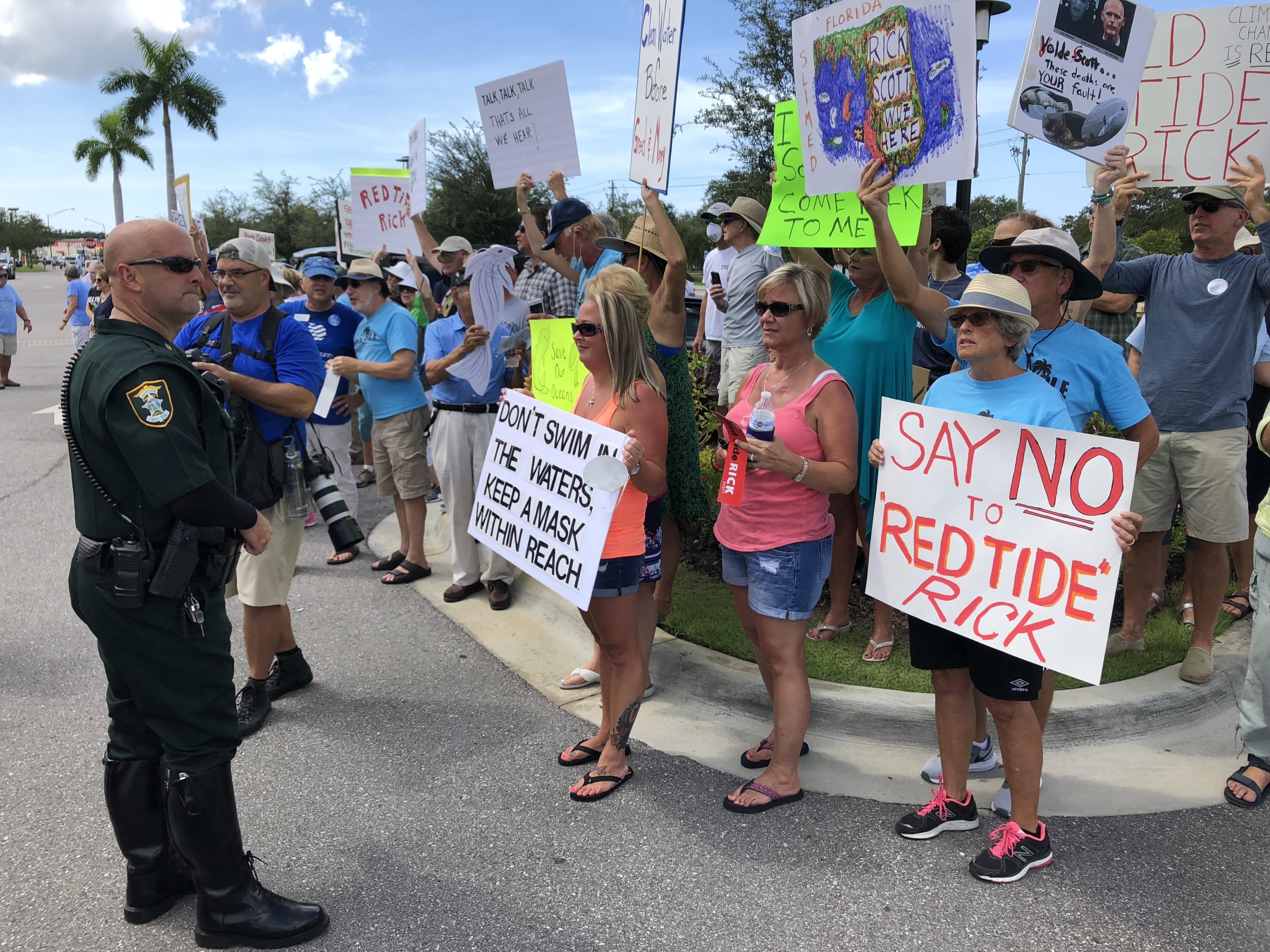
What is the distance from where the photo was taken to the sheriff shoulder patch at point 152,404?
96.6 inches

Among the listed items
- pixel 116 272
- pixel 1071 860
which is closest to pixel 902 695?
pixel 1071 860

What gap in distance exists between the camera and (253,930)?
2643 mm

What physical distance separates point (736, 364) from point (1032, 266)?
3258 mm

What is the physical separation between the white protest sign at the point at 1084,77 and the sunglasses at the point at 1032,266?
795mm

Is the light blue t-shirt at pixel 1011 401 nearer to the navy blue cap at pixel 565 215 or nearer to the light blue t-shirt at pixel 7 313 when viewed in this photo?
the navy blue cap at pixel 565 215

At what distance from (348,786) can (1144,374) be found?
406 cm

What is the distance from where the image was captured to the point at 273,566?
407 centimetres

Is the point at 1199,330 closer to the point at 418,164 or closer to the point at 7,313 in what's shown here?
the point at 418,164

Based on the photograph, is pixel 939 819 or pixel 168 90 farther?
pixel 168 90

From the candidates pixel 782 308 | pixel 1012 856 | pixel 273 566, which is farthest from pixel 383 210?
pixel 1012 856

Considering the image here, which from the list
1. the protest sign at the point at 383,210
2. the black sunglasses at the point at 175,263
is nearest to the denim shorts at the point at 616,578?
the black sunglasses at the point at 175,263

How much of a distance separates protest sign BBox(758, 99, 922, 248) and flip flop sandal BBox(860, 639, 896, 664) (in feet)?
6.20

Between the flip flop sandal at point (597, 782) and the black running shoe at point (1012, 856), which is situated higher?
the black running shoe at point (1012, 856)

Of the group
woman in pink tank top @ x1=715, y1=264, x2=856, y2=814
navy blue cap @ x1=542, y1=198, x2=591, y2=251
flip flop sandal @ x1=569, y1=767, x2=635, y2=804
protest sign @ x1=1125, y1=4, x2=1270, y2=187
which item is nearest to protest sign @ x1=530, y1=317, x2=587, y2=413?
navy blue cap @ x1=542, y1=198, x2=591, y2=251
